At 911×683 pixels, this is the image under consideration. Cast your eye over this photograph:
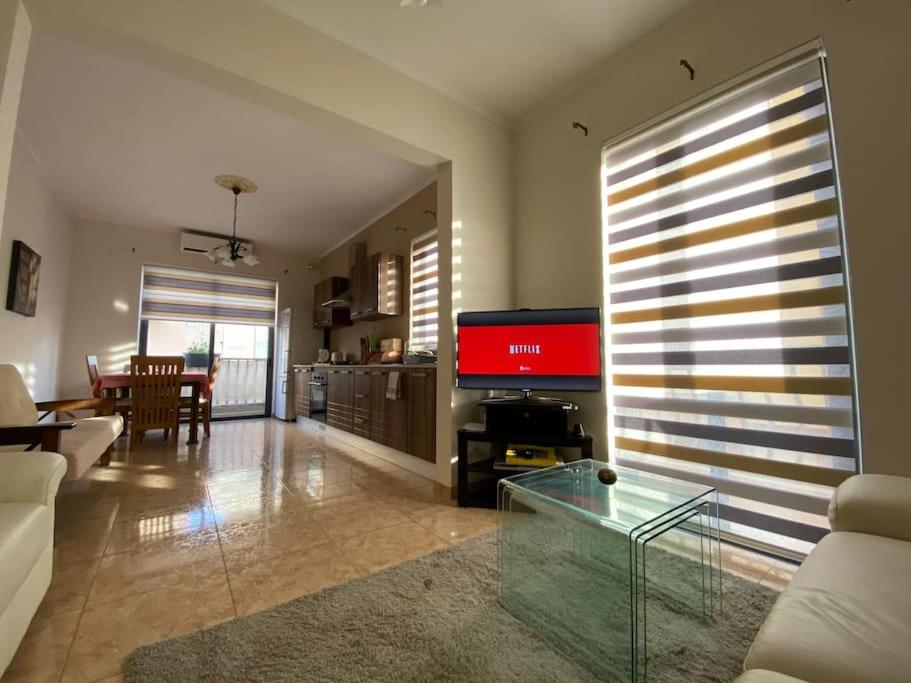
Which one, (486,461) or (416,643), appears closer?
(416,643)

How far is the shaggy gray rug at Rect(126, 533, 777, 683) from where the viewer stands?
112cm

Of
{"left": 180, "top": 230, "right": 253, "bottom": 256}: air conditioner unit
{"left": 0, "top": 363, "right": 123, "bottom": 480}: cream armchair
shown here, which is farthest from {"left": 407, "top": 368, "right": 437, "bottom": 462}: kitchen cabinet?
{"left": 180, "top": 230, "right": 253, "bottom": 256}: air conditioner unit

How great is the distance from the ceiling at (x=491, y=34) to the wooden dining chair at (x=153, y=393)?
3.46 metres

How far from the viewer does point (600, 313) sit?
97.6 inches

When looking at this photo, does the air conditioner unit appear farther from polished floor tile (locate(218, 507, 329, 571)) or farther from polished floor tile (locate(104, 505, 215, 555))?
polished floor tile (locate(218, 507, 329, 571))

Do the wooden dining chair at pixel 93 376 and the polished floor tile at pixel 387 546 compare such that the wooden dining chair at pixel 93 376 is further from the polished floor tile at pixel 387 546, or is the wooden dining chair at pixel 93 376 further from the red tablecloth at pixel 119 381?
the polished floor tile at pixel 387 546

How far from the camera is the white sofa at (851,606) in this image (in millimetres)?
632

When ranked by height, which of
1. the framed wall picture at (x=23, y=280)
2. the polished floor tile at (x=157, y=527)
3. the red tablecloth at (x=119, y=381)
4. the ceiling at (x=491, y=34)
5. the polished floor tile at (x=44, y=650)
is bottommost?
the polished floor tile at (x=44, y=650)

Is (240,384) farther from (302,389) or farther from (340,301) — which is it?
(340,301)

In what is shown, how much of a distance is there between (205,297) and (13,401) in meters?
4.00

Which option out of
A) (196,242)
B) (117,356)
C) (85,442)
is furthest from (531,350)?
(117,356)

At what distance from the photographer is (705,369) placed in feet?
6.77

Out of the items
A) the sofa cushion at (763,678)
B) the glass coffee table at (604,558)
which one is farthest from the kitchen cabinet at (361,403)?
the sofa cushion at (763,678)

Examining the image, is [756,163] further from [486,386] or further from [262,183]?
[262,183]
